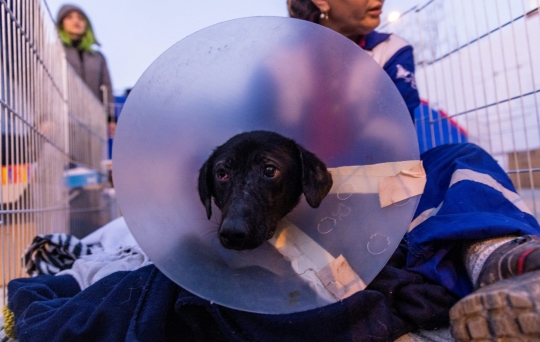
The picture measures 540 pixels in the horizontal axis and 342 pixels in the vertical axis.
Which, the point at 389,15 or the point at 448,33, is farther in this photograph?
the point at 389,15

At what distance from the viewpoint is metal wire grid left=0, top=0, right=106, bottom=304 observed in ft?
6.43

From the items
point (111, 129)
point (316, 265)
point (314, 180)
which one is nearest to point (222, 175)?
point (314, 180)

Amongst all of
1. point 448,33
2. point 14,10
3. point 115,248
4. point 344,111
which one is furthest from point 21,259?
point 448,33

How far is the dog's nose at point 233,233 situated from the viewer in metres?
1.23

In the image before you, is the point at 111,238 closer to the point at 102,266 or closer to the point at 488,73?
the point at 102,266

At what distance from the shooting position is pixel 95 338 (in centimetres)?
125

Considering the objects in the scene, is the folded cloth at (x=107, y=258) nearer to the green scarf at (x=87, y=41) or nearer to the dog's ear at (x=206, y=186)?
the dog's ear at (x=206, y=186)

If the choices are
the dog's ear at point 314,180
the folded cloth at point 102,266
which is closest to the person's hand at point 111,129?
the folded cloth at point 102,266

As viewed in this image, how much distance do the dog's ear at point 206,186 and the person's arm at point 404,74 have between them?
943 millimetres

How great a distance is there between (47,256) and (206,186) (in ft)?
3.78

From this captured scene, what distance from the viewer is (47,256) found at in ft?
7.25

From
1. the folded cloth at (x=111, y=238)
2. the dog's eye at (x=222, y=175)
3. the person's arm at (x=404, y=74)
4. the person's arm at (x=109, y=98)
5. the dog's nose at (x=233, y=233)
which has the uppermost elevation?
the person's arm at (x=109, y=98)

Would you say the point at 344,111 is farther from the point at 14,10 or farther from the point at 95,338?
the point at 14,10

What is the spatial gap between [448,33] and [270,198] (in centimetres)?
144
